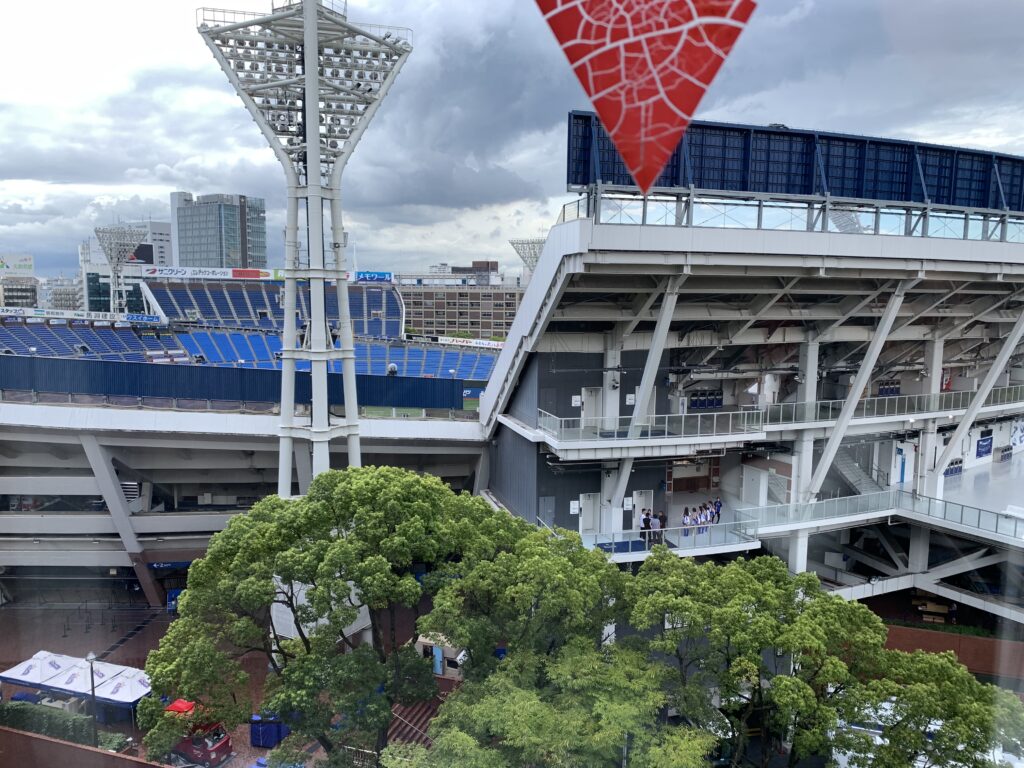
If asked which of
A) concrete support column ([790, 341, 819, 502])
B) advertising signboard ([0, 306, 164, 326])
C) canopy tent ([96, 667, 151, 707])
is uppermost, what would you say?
advertising signboard ([0, 306, 164, 326])

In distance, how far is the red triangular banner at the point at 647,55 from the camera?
1.13 meters

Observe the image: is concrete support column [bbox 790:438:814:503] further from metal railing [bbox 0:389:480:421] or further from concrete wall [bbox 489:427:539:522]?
metal railing [bbox 0:389:480:421]

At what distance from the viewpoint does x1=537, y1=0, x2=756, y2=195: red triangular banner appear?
1.13 m

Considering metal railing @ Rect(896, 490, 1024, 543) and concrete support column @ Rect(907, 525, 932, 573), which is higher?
metal railing @ Rect(896, 490, 1024, 543)

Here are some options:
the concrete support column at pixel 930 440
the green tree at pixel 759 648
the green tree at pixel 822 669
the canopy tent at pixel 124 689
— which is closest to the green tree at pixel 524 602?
the green tree at pixel 759 648

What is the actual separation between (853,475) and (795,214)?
4196 millimetres

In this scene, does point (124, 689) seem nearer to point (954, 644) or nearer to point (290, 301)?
point (290, 301)

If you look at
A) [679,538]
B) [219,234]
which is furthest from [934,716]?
[219,234]

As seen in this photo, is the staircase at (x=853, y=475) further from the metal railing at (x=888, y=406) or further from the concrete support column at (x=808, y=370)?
the concrete support column at (x=808, y=370)

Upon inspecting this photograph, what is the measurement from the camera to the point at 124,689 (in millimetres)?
6273

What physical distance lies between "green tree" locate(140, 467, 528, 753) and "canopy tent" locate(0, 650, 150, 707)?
7.07 feet

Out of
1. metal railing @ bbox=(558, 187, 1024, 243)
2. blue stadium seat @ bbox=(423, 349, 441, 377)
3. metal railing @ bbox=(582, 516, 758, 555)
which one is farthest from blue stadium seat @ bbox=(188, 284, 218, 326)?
metal railing @ bbox=(558, 187, 1024, 243)

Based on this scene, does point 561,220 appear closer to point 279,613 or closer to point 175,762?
point 279,613

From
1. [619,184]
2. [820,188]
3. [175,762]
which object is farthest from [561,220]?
[175,762]
